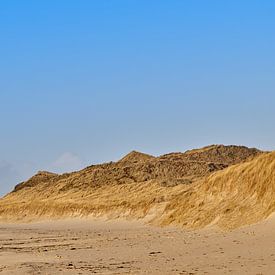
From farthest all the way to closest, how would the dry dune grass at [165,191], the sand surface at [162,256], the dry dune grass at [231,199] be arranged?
the dry dune grass at [165,191] → the dry dune grass at [231,199] → the sand surface at [162,256]

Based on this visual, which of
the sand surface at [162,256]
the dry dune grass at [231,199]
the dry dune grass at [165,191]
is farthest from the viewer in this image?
the dry dune grass at [165,191]

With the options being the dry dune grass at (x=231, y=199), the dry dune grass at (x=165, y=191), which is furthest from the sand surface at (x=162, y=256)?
the dry dune grass at (x=165, y=191)

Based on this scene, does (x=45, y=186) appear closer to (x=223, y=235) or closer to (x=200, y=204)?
(x=200, y=204)

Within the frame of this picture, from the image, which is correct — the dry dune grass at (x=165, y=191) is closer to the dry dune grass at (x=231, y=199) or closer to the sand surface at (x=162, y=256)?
the dry dune grass at (x=231, y=199)

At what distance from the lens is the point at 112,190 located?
5803cm

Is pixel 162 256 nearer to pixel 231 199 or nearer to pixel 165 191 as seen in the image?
pixel 231 199

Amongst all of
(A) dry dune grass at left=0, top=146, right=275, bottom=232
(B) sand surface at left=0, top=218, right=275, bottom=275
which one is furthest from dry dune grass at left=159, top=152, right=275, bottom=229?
(B) sand surface at left=0, top=218, right=275, bottom=275

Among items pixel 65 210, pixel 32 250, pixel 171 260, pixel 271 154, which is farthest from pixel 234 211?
pixel 65 210

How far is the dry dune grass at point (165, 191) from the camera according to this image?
104 feet

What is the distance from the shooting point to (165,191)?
49500 mm

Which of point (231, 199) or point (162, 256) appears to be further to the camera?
point (231, 199)

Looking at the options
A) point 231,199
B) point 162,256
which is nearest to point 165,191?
point 231,199

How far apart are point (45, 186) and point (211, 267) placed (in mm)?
58725

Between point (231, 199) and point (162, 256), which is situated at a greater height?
point (231, 199)
